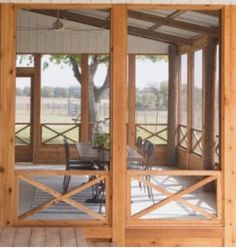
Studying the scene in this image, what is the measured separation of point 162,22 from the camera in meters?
9.03

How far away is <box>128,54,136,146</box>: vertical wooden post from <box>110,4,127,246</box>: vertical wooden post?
686 cm

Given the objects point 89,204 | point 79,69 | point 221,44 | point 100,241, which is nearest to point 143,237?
point 100,241

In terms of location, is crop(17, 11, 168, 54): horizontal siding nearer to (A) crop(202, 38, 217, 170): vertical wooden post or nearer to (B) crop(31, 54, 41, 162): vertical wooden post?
(B) crop(31, 54, 41, 162): vertical wooden post

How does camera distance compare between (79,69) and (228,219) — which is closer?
(228,219)

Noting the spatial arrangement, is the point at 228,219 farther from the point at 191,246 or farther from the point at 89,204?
the point at 89,204

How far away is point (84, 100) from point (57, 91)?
Result: 0.81 m

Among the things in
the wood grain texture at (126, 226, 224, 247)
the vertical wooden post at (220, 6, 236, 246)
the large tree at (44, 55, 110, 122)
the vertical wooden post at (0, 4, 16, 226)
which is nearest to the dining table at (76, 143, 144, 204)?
the wood grain texture at (126, 226, 224, 247)

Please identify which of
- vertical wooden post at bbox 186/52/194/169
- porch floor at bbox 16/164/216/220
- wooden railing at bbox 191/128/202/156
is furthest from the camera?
vertical wooden post at bbox 186/52/194/169

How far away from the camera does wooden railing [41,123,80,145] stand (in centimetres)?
1253

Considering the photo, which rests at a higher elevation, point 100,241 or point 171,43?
point 171,43

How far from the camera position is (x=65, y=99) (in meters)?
12.9

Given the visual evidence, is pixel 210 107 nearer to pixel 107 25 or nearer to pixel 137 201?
pixel 137 201

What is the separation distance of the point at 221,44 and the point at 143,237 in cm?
227

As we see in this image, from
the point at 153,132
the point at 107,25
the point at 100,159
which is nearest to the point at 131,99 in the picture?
the point at 153,132
